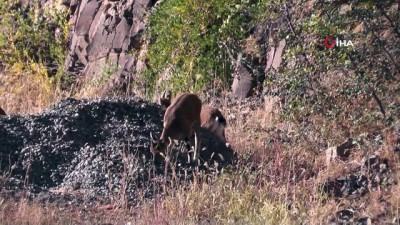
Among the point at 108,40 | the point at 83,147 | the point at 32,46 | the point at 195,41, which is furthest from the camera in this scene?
the point at 32,46

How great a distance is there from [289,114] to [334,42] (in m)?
1.29

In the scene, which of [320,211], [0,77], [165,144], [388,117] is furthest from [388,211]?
[0,77]

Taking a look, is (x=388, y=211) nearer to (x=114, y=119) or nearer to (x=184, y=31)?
(x=114, y=119)

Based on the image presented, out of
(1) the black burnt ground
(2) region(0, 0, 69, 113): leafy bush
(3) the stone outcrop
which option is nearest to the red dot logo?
(1) the black burnt ground

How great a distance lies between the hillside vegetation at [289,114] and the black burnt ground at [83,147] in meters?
0.71

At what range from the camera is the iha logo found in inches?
429

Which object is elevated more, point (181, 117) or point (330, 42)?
point (330, 42)

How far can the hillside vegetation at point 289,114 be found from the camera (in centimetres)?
927

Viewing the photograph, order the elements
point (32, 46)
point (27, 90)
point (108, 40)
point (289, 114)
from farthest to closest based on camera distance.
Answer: point (32, 46)
point (108, 40)
point (27, 90)
point (289, 114)

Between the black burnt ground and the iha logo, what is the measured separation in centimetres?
190

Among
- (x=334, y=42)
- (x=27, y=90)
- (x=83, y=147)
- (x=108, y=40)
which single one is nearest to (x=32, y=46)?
(x=27, y=90)

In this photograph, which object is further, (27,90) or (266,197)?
(27,90)

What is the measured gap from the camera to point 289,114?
11844 mm

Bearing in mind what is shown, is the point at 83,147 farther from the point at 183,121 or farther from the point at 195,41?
the point at 195,41
